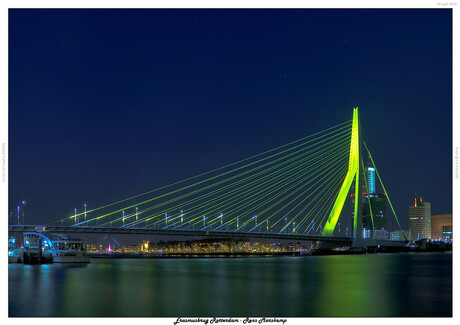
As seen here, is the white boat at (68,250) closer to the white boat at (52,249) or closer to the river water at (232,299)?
the white boat at (52,249)

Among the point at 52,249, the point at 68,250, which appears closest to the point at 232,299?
the point at 68,250

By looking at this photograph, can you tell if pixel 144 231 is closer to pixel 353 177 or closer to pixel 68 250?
pixel 68 250

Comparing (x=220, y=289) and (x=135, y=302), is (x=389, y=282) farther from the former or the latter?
(x=135, y=302)

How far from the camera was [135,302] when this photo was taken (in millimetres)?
15836

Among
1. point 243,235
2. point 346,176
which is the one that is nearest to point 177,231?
point 243,235

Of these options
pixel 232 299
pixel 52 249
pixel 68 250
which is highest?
pixel 232 299

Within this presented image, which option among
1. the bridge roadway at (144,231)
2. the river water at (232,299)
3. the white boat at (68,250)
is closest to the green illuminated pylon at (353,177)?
the bridge roadway at (144,231)

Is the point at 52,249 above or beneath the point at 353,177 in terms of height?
beneath

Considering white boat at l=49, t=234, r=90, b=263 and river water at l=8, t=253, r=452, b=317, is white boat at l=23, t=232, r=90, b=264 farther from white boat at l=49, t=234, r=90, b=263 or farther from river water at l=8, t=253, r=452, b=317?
river water at l=8, t=253, r=452, b=317

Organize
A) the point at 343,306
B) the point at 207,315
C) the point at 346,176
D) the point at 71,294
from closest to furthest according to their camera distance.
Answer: the point at 207,315 < the point at 343,306 < the point at 71,294 < the point at 346,176

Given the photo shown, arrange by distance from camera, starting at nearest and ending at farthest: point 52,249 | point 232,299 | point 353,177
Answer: point 232,299
point 52,249
point 353,177
